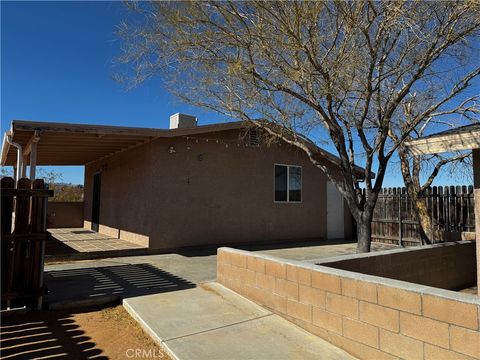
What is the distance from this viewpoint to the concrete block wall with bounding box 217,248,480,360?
2.88 m

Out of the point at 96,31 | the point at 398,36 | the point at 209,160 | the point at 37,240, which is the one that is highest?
the point at 96,31

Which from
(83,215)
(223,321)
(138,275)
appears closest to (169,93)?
(138,275)

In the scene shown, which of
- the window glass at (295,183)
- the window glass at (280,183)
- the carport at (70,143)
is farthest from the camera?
the window glass at (295,183)

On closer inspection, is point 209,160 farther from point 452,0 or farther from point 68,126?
point 452,0

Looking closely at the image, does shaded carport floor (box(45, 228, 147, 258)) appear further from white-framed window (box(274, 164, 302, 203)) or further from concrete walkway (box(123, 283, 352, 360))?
white-framed window (box(274, 164, 302, 203))

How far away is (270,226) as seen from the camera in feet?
42.4

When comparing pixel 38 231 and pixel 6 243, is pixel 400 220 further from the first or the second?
pixel 6 243

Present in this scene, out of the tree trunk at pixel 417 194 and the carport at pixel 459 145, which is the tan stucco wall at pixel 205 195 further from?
the carport at pixel 459 145

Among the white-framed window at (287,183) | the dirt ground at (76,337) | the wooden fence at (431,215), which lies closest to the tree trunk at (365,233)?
the wooden fence at (431,215)

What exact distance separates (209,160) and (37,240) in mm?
6663

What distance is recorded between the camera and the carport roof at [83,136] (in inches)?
309

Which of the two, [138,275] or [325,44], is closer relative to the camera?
[325,44]

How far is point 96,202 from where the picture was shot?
624 inches

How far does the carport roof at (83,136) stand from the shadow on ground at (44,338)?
417 centimetres
